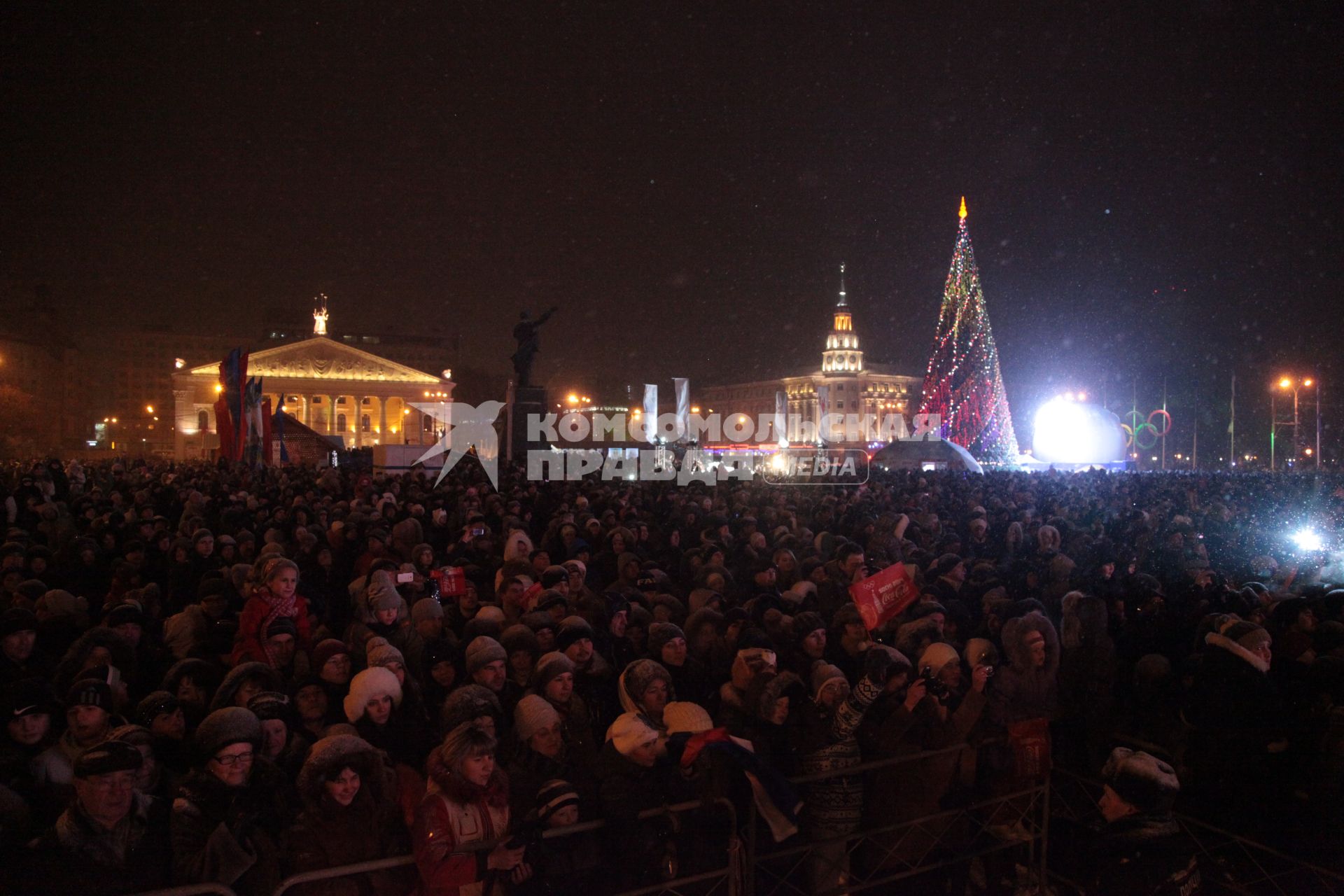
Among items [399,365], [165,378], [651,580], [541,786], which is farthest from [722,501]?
[165,378]

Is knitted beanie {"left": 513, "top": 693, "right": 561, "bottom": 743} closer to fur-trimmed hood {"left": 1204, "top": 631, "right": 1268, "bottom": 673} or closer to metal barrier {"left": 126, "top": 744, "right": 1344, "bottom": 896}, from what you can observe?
metal barrier {"left": 126, "top": 744, "right": 1344, "bottom": 896}

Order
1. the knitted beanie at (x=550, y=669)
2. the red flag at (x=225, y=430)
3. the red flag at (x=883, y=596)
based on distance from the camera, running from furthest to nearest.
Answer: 1. the red flag at (x=225, y=430)
2. the red flag at (x=883, y=596)
3. the knitted beanie at (x=550, y=669)

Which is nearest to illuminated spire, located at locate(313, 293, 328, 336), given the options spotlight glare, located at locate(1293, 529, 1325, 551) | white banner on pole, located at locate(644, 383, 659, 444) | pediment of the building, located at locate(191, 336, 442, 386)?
pediment of the building, located at locate(191, 336, 442, 386)

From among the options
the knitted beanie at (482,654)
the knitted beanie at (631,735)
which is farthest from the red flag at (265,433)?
the knitted beanie at (631,735)

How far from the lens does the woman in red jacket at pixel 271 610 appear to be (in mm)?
5215

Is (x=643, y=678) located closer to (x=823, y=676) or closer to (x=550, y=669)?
(x=550, y=669)

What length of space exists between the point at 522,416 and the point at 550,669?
1998 centimetres

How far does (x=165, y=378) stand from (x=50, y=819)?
4669 inches

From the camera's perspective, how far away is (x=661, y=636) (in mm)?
4930

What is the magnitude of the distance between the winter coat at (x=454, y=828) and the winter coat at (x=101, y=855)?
91cm

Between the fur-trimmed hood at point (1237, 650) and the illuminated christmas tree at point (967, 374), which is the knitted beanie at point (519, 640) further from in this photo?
the illuminated christmas tree at point (967, 374)

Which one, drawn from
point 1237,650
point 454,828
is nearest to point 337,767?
point 454,828

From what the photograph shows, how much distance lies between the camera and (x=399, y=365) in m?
75.7

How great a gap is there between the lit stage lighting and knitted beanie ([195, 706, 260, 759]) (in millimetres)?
43618
